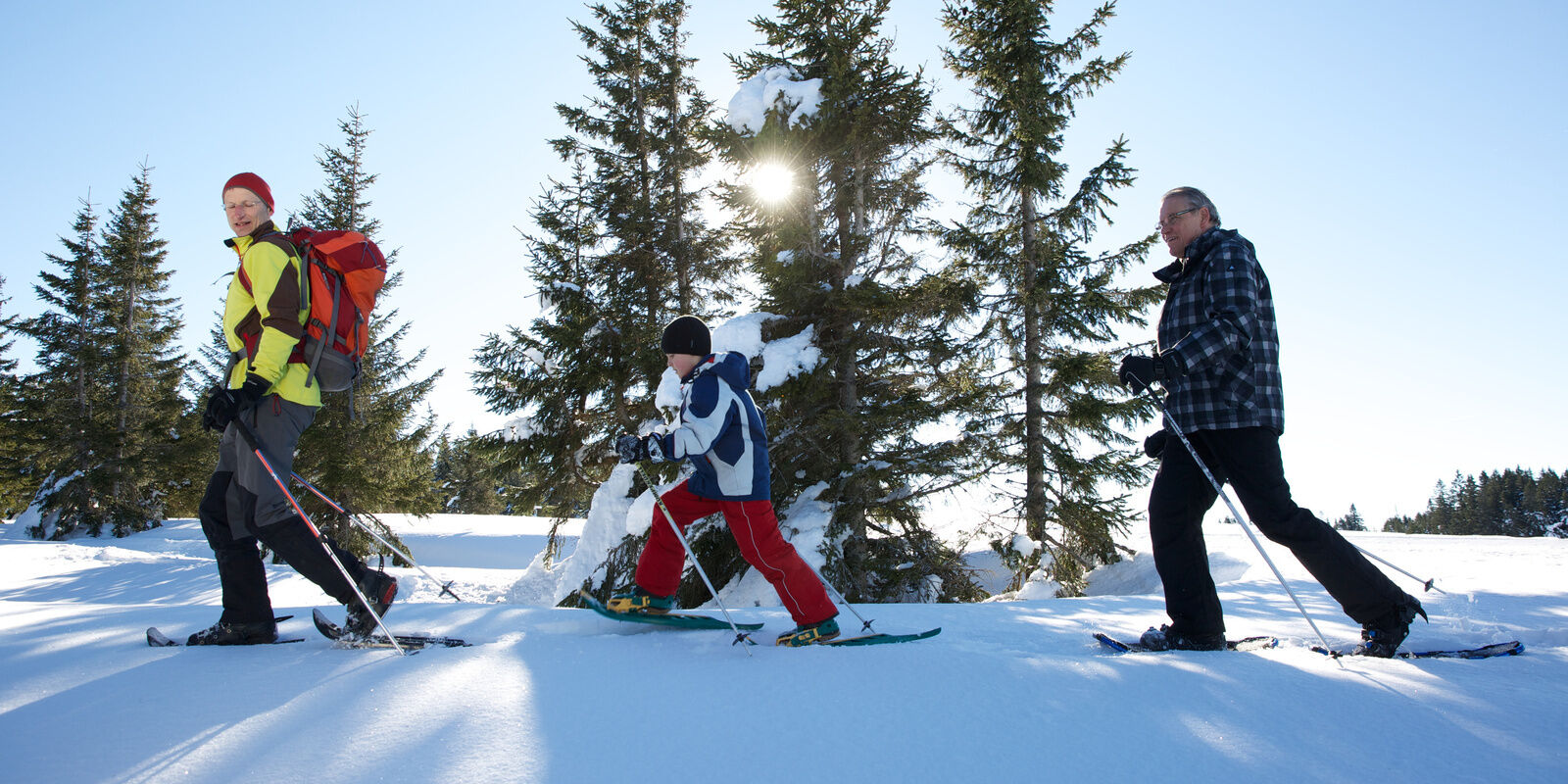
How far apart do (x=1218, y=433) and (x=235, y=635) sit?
469 centimetres

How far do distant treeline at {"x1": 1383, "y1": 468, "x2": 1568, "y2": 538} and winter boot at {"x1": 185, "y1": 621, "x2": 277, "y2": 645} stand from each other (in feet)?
175

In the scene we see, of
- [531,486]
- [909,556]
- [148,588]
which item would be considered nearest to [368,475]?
[148,588]

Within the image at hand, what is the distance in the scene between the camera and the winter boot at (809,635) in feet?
11.1

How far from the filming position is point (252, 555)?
346 cm

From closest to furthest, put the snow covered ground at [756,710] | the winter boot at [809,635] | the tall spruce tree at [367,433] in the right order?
1. the snow covered ground at [756,710]
2. the winter boot at [809,635]
3. the tall spruce tree at [367,433]

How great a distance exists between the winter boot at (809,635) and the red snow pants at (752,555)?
0.03 meters

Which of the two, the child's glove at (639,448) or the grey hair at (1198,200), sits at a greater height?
the grey hair at (1198,200)

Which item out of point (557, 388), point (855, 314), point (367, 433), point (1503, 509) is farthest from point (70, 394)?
point (1503, 509)

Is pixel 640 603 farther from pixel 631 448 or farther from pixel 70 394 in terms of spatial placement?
pixel 70 394

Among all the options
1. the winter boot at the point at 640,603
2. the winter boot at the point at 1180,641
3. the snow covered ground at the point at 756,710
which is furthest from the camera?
the winter boot at the point at 640,603

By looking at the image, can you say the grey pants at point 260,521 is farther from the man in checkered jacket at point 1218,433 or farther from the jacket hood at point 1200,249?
the jacket hood at point 1200,249

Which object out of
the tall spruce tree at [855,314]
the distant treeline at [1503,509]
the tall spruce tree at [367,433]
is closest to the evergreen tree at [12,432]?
the tall spruce tree at [367,433]

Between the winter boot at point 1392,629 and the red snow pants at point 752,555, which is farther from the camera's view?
the red snow pants at point 752,555

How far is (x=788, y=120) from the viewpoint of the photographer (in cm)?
916
